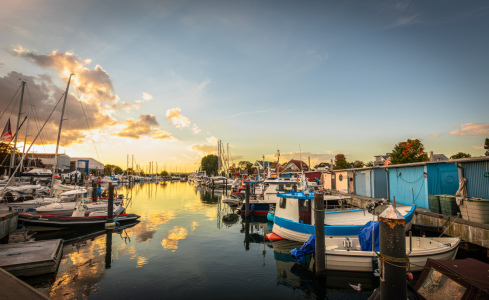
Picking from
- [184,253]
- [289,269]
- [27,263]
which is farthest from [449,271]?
[27,263]

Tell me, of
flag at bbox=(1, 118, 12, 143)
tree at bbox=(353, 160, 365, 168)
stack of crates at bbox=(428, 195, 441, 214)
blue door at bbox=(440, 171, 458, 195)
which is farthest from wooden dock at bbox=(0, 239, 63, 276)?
tree at bbox=(353, 160, 365, 168)

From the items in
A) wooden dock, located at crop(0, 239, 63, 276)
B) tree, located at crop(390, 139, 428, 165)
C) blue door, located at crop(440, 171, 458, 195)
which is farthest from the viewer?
tree, located at crop(390, 139, 428, 165)

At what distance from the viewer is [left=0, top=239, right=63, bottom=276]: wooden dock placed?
402 inches

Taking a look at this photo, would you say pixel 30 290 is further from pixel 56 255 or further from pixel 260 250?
pixel 260 250

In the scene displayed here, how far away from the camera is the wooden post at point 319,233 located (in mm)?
10219

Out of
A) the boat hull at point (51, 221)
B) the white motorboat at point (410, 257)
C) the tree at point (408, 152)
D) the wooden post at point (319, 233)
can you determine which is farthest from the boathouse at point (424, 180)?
the tree at point (408, 152)

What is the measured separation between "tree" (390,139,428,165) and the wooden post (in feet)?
144

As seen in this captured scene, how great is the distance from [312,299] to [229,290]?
3.33 meters

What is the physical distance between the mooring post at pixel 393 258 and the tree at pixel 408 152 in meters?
47.7

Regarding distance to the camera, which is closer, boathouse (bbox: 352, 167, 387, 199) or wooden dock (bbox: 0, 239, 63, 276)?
wooden dock (bbox: 0, 239, 63, 276)

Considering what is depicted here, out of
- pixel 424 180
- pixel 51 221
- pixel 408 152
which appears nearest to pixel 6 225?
pixel 51 221

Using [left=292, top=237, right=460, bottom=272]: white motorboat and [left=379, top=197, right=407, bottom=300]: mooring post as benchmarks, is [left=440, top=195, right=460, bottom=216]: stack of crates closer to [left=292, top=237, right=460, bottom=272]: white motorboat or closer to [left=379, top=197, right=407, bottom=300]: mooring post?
[left=292, top=237, right=460, bottom=272]: white motorboat

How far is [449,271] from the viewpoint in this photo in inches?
248

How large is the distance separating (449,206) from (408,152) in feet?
121
